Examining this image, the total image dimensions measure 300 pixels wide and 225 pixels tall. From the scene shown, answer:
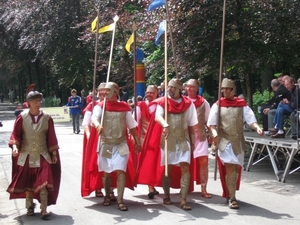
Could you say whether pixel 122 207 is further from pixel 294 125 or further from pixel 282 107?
pixel 282 107

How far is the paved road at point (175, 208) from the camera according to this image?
766 cm

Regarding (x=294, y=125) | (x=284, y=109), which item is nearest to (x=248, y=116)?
(x=294, y=125)

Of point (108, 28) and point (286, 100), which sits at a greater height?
point (108, 28)

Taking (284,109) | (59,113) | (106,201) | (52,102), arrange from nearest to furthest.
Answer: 1. (106,201)
2. (284,109)
3. (59,113)
4. (52,102)

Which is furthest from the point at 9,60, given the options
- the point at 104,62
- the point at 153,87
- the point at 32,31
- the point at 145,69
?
the point at 153,87

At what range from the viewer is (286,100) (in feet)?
40.4

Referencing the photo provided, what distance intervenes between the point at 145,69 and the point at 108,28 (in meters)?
7.28

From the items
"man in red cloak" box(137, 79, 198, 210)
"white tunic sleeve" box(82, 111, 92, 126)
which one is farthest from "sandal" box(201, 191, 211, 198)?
"white tunic sleeve" box(82, 111, 92, 126)

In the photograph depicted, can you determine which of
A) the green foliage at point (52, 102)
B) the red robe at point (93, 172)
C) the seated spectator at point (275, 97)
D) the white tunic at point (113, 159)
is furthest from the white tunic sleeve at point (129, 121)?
the green foliage at point (52, 102)

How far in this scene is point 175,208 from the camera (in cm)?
836

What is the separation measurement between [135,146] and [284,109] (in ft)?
15.5

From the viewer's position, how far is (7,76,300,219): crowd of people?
7.80 m

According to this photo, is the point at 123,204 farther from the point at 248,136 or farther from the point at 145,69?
the point at 145,69

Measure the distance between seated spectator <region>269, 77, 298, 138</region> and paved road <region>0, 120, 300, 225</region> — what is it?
3.48ft
